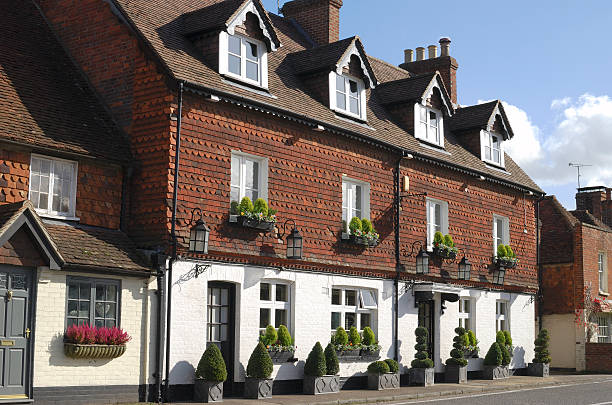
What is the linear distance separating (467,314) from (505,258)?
2629 mm

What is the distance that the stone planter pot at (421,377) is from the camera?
23.1 m

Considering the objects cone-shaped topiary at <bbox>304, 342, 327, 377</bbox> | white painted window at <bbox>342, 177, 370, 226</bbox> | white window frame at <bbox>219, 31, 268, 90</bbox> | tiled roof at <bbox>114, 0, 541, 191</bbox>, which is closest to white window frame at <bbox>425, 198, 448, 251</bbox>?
tiled roof at <bbox>114, 0, 541, 191</bbox>

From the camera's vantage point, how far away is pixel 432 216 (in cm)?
2580

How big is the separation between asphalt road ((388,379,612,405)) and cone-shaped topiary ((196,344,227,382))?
4024 millimetres

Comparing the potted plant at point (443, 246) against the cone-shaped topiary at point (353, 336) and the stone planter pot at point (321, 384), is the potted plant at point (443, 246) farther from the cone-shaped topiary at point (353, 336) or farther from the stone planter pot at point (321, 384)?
the stone planter pot at point (321, 384)

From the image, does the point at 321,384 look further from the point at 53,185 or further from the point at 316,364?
the point at 53,185

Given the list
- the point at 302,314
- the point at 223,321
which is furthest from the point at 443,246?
the point at 223,321

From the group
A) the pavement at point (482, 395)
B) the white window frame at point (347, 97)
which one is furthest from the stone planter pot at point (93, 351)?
the white window frame at point (347, 97)

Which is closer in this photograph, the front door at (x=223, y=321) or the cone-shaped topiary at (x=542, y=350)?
the front door at (x=223, y=321)

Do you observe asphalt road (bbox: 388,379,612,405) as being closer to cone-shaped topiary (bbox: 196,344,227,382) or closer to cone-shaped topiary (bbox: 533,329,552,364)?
cone-shaped topiary (bbox: 196,344,227,382)

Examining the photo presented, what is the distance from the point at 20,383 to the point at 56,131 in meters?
5.37

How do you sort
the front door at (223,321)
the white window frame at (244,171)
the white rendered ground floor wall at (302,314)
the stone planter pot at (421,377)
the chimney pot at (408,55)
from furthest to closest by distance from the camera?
the chimney pot at (408,55), the stone planter pot at (421,377), the white window frame at (244,171), the front door at (223,321), the white rendered ground floor wall at (302,314)

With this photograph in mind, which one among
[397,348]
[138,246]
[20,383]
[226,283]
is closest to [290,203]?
[226,283]

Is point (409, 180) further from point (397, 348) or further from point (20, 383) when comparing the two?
point (20, 383)
